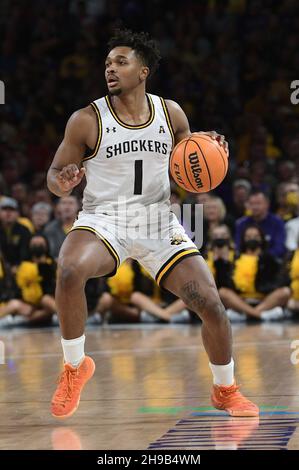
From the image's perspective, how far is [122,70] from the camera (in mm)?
5602

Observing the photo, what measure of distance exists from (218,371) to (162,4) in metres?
10.00

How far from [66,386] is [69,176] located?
1.20 metres

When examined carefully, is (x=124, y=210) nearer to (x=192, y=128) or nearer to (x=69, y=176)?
(x=69, y=176)

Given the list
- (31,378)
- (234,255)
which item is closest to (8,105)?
(234,255)

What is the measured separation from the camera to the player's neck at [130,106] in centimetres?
567

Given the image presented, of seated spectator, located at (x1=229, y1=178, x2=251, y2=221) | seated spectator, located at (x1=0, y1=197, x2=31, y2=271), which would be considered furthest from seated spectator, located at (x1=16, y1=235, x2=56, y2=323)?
seated spectator, located at (x1=229, y1=178, x2=251, y2=221)

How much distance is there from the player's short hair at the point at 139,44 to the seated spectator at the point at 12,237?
5.75m

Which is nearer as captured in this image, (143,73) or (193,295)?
(193,295)

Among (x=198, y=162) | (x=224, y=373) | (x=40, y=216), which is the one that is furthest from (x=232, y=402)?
(x=40, y=216)

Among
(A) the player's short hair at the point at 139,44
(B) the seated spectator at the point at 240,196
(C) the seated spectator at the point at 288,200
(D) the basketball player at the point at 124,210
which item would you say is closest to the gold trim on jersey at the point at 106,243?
(D) the basketball player at the point at 124,210

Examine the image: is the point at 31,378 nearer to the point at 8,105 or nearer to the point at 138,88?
the point at 138,88

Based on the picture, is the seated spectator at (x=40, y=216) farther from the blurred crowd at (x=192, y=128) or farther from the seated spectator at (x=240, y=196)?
the seated spectator at (x=240, y=196)

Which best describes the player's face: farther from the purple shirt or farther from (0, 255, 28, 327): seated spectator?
(0, 255, 28, 327): seated spectator

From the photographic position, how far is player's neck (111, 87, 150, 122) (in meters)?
5.67
